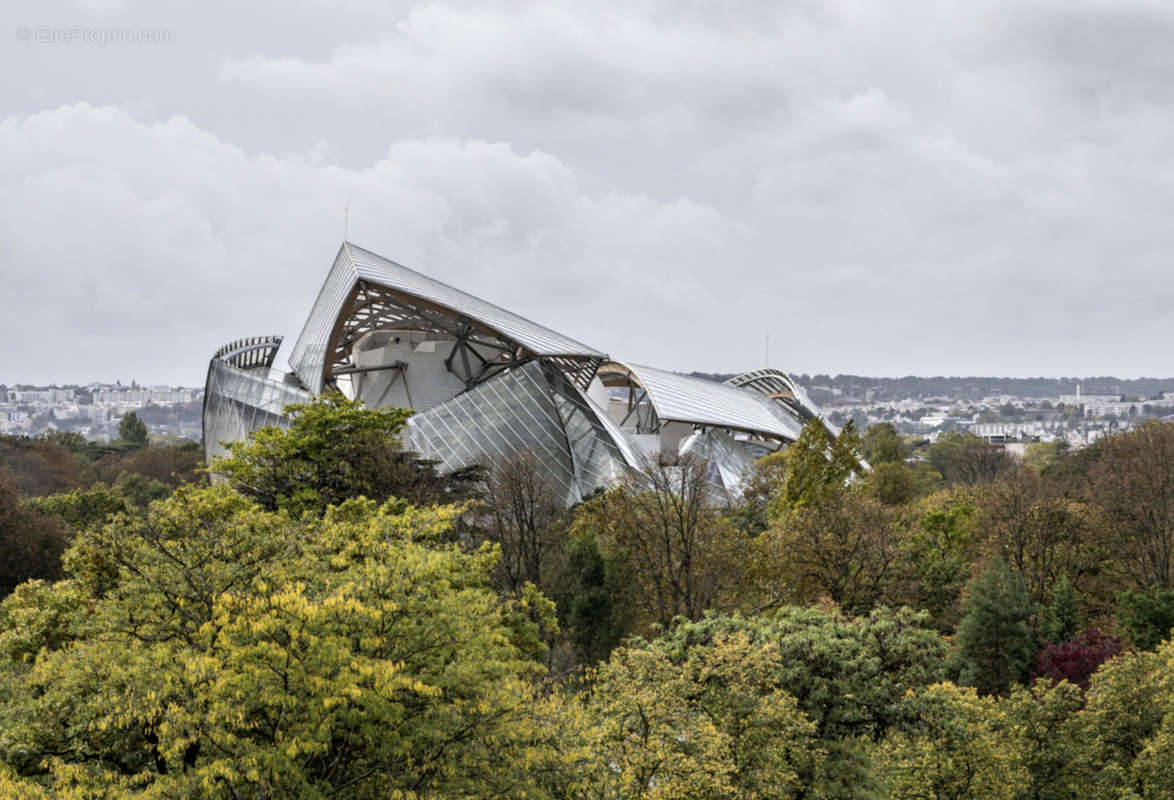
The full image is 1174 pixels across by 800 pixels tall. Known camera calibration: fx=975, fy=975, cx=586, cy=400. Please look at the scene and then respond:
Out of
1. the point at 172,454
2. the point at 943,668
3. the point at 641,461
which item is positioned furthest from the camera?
the point at 172,454

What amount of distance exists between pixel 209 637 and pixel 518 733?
4.38 m

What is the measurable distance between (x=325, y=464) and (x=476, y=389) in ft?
74.5

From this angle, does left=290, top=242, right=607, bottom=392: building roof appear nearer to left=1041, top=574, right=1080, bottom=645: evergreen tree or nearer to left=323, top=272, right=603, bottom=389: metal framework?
left=323, top=272, right=603, bottom=389: metal framework

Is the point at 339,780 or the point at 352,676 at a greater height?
the point at 352,676

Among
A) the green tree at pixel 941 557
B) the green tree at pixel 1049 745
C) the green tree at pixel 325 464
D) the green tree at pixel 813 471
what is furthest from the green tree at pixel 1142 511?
the green tree at pixel 325 464

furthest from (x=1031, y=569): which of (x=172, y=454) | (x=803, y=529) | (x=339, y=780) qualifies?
(x=172, y=454)

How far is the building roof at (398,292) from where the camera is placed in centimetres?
5447

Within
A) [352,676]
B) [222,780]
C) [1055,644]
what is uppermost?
[352,676]

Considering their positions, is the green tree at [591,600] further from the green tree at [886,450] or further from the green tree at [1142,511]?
the green tree at [886,450]

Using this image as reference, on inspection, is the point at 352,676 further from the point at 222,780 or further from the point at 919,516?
the point at 919,516

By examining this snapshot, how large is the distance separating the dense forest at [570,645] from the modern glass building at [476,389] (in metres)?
11.4

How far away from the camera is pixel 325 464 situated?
100ft

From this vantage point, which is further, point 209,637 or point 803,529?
point 803,529

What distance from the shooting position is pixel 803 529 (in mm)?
30484
